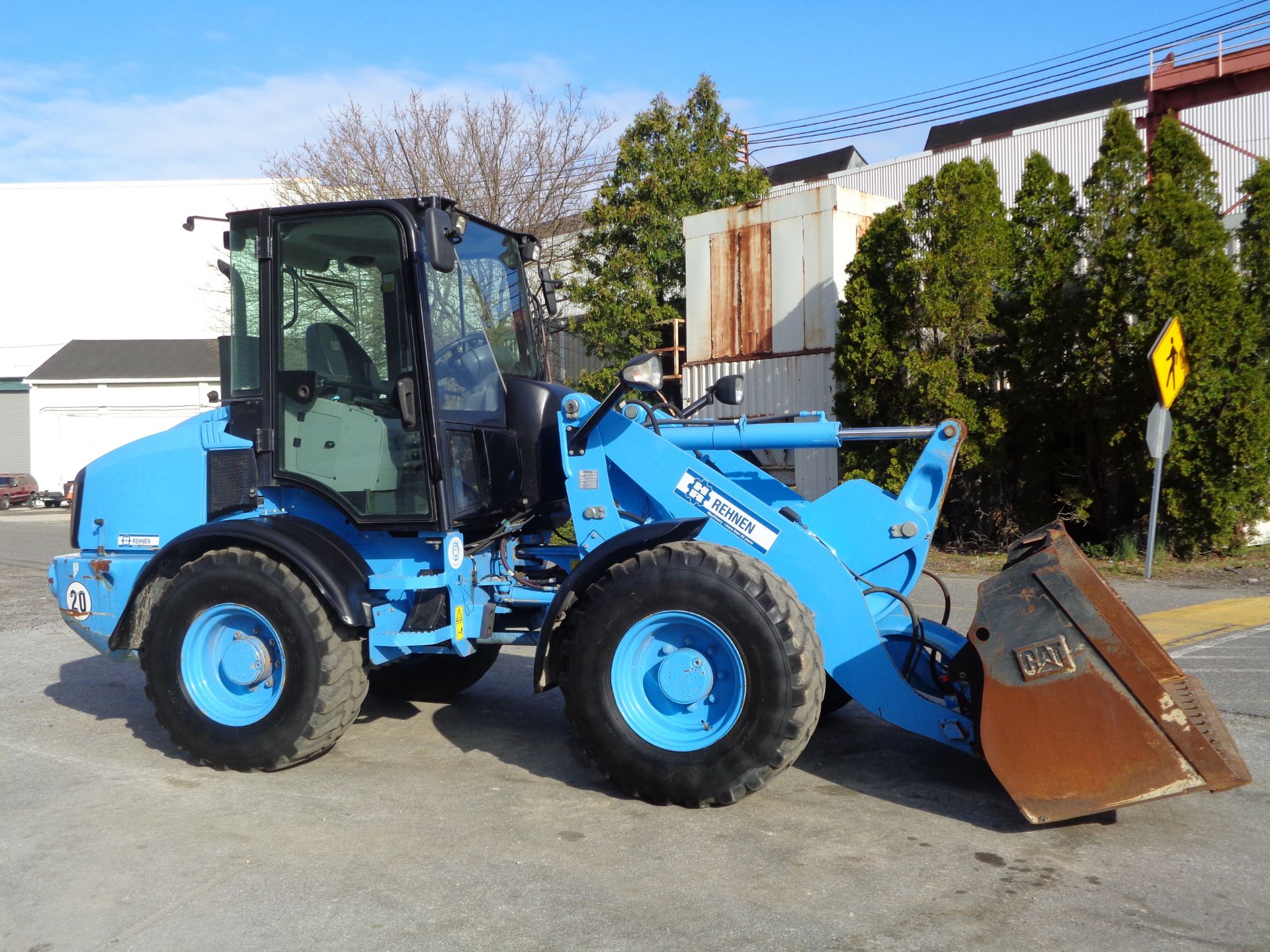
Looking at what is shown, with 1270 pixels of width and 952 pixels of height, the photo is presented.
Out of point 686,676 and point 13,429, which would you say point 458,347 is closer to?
point 686,676

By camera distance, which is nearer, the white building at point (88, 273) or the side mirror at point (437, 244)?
the side mirror at point (437, 244)

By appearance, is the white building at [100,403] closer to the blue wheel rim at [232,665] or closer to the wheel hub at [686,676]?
the blue wheel rim at [232,665]

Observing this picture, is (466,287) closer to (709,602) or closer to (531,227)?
(709,602)

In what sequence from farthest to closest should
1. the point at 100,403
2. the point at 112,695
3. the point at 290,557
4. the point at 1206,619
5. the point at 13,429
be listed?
the point at 13,429 < the point at 100,403 < the point at 1206,619 < the point at 112,695 < the point at 290,557

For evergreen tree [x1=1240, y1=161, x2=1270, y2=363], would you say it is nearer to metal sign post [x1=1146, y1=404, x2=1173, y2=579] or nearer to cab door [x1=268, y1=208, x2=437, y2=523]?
metal sign post [x1=1146, y1=404, x2=1173, y2=579]

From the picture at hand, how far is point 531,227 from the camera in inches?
1063

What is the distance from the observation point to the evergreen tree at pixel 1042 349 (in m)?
14.0

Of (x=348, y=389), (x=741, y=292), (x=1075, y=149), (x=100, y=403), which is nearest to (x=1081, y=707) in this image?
(x=348, y=389)

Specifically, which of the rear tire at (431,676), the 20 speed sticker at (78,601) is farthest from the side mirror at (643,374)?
the 20 speed sticker at (78,601)

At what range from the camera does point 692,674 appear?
15.5ft

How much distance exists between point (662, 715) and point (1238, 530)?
11.2 m

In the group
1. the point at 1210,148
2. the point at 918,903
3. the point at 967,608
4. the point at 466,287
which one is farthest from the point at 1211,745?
the point at 1210,148

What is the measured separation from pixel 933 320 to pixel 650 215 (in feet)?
30.3

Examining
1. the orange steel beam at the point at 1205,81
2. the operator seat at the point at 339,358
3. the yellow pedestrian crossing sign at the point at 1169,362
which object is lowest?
the operator seat at the point at 339,358
